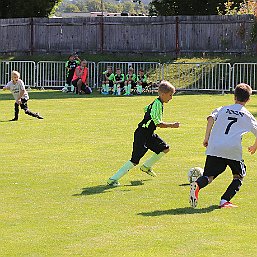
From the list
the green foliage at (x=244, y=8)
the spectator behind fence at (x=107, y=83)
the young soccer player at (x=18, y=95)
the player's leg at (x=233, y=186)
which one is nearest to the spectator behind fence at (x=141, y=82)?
the spectator behind fence at (x=107, y=83)

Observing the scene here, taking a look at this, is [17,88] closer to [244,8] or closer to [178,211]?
[178,211]

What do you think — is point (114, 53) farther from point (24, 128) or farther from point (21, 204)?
point (21, 204)

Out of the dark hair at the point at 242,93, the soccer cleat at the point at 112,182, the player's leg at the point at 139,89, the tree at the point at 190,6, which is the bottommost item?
the soccer cleat at the point at 112,182

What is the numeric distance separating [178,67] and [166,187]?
82.6 ft

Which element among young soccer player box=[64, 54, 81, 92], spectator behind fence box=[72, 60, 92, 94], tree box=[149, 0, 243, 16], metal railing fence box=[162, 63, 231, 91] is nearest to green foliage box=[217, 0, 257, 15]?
tree box=[149, 0, 243, 16]

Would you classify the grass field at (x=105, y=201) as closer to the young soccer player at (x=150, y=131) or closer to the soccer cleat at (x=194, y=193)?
the soccer cleat at (x=194, y=193)

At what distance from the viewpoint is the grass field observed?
920 cm

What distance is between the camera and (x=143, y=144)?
13055 millimetres

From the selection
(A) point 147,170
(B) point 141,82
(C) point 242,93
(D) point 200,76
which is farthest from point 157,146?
(D) point 200,76

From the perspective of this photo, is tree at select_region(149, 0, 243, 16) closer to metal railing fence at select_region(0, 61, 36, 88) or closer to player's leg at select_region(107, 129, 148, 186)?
metal railing fence at select_region(0, 61, 36, 88)

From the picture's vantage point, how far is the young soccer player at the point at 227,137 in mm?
11023

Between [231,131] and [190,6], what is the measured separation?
1531 inches

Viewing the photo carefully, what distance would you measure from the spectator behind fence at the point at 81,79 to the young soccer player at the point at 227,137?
2297cm

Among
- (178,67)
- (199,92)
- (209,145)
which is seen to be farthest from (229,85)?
(209,145)
